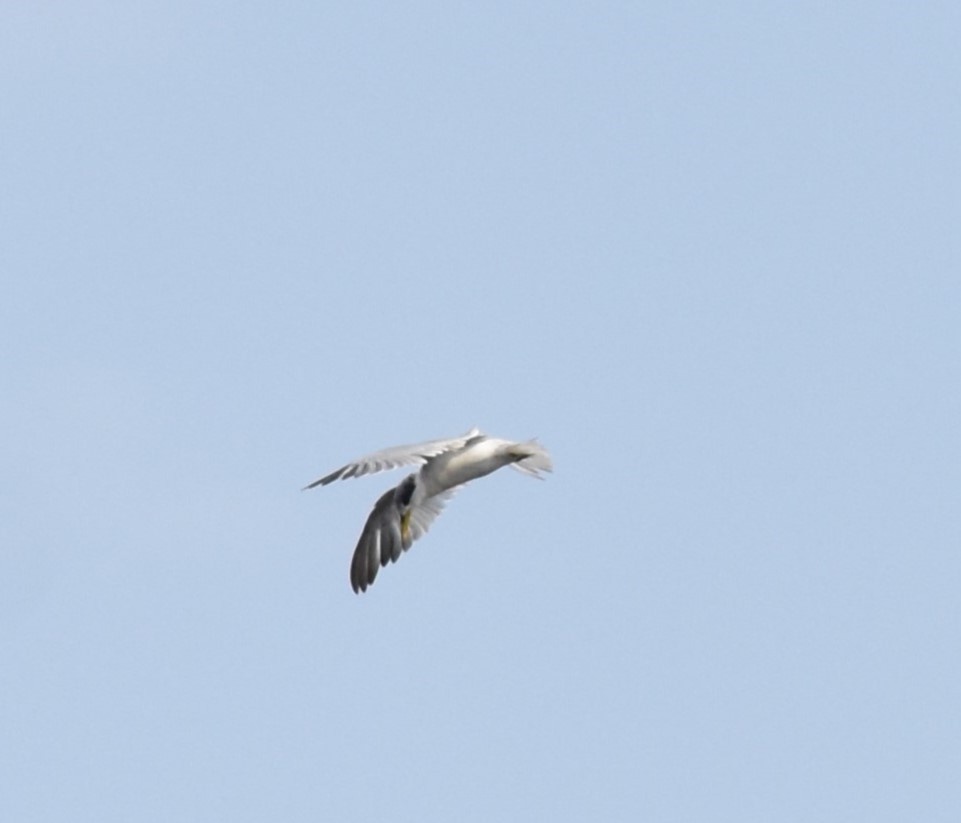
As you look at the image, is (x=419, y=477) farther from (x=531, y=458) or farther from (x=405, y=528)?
(x=531, y=458)

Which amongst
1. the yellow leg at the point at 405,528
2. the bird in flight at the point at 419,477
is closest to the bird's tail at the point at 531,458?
the bird in flight at the point at 419,477

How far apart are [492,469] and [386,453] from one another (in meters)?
2.91

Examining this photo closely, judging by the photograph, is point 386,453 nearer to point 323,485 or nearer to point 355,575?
point 323,485

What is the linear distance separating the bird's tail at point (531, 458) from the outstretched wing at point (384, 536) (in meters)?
4.16

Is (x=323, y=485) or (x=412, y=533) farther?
(x=412, y=533)

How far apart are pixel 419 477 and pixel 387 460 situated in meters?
4.79

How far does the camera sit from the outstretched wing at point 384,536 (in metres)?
43.8

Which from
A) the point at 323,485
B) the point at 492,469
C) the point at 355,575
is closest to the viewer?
the point at 323,485

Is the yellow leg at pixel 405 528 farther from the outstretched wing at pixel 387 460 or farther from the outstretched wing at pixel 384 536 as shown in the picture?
the outstretched wing at pixel 387 460

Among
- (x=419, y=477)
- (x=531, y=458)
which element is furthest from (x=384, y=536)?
(x=531, y=458)

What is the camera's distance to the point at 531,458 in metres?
40.2

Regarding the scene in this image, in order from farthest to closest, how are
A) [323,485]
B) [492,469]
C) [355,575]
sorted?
[355,575] < [492,469] < [323,485]

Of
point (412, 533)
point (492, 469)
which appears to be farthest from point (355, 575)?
point (492, 469)

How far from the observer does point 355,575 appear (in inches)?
1729
